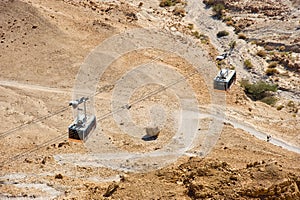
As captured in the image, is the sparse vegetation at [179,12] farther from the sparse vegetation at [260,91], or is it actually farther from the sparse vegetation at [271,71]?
the sparse vegetation at [260,91]

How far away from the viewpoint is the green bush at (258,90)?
4556 centimetres

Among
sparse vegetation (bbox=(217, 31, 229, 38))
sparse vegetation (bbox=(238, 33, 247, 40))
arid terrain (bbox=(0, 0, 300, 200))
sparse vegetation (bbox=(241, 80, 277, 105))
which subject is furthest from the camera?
sparse vegetation (bbox=(217, 31, 229, 38))

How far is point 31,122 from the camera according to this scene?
34.1 metres

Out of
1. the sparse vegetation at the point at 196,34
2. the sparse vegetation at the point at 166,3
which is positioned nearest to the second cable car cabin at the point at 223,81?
the sparse vegetation at the point at 196,34

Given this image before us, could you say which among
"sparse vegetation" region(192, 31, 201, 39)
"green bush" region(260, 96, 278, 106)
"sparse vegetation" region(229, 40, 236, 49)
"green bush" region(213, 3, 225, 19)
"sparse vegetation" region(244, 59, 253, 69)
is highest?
"green bush" region(213, 3, 225, 19)

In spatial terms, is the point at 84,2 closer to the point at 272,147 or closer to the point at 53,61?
the point at 53,61

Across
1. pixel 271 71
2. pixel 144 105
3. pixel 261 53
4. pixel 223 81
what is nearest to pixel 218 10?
pixel 261 53

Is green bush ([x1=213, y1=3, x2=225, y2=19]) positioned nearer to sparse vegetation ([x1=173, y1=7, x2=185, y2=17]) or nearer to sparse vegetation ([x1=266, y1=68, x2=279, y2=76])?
sparse vegetation ([x1=173, y1=7, x2=185, y2=17])

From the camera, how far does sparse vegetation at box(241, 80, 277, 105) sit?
44.9m

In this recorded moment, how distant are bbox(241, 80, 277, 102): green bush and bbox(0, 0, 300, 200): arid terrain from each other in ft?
4.49

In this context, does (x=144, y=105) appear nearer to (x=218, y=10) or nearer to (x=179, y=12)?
(x=179, y=12)

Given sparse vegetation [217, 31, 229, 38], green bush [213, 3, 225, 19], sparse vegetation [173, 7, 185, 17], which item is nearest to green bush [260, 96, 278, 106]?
sparse vegetation [217, 31, 229, 38]

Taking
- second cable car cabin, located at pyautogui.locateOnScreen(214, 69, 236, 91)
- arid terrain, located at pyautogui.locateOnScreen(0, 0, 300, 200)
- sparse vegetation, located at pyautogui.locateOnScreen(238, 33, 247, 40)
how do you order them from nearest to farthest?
arid terrain, located at pyautogui.locateOnScreen(0, 0, 300, 200) < second cable car cabin, located at pyautogui.locateOnScreen(214, 69, 236, 91) < sparse vegetation, located at pyautogui.locateOnScreen(238, 33, 247, 40)

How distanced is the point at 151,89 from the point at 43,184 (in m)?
17.8
